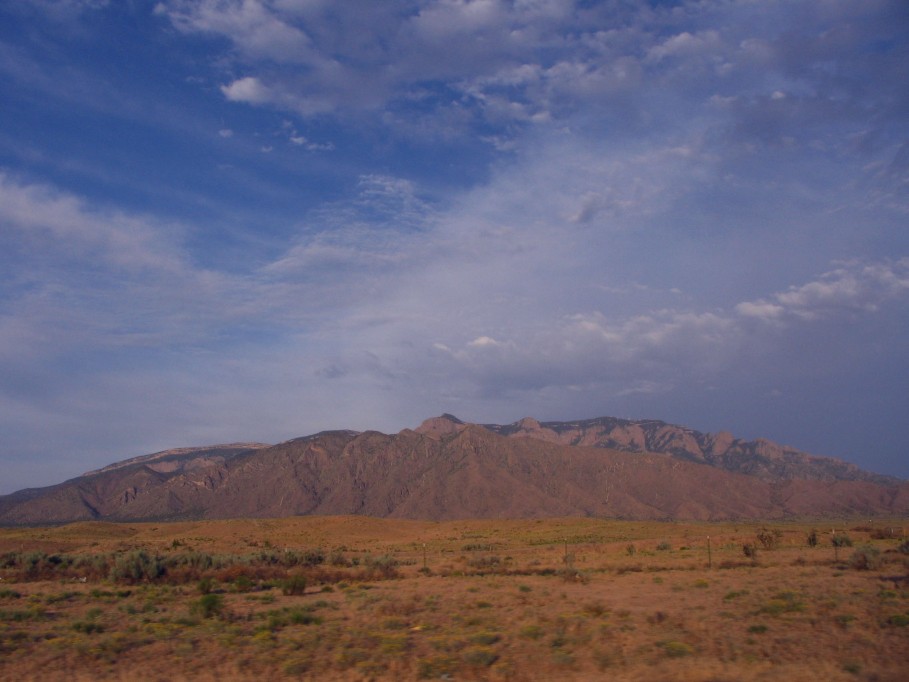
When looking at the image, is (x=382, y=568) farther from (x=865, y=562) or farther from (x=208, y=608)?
A: (x=865, y=562)

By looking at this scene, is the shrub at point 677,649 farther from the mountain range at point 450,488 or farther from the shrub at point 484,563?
the mountain range at point 450,488

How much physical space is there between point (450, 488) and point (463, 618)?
421ft

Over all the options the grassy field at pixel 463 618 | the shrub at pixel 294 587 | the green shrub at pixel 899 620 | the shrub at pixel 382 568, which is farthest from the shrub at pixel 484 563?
the green shrub at pixel 899 620

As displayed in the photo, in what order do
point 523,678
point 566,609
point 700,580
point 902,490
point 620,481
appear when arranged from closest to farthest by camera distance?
point 523,678 → point 566,609 → point 700,580 → point 902,490 → point 620,481

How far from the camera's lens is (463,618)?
19719mm

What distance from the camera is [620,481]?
150 m

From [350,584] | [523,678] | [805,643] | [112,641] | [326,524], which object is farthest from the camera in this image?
[326,524]

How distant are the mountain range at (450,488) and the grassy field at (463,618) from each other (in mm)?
98870

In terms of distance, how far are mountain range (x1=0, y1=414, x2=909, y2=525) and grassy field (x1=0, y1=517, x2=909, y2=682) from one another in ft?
324

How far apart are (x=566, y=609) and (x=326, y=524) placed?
72769 millimetres

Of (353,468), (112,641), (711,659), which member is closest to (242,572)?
(112,641)

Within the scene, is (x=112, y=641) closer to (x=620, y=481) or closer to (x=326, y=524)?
(x=326, y=524)

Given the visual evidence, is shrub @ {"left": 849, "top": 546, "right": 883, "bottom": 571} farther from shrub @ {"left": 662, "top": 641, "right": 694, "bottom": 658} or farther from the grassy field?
shrub @ {"left": 662, "top": 641, "right": 694, "bottom": 658}

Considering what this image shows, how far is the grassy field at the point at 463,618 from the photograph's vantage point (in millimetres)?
14062
